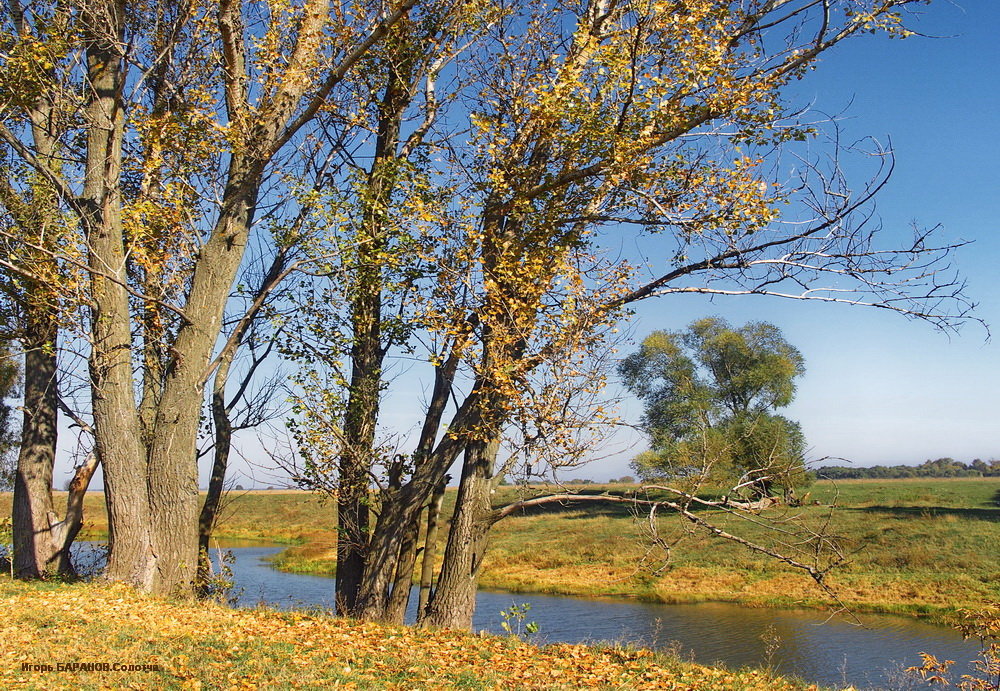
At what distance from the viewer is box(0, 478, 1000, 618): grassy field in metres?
23.1

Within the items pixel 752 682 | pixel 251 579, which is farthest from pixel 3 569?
pixel 251 579

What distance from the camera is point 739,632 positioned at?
19.4 m

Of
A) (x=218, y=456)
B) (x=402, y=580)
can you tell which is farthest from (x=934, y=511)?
(x=218, y=456)

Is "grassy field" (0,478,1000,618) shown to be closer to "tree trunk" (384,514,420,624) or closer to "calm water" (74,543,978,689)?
"calm water" (74,543,978,689)

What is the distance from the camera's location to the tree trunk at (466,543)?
1025 centimetres

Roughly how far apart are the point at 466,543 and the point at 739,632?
12254 mm

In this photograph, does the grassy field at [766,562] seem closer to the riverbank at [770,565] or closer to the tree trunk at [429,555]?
the riverbank at [770,565]

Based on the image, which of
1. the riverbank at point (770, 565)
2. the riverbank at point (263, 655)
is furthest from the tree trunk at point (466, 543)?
the riverbank at point (770, 565)

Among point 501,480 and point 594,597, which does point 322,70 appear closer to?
point 501,480

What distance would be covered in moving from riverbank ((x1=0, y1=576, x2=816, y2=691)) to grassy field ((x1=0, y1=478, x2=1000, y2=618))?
28.2ft

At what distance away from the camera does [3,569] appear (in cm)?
1163

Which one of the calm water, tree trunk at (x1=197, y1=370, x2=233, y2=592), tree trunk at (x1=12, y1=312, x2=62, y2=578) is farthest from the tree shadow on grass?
tree trunk at (x1=12, y1=312, x2=62, y2=578)

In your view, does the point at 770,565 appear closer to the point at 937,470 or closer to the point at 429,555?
the point at 429,555

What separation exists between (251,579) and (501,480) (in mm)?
20631
